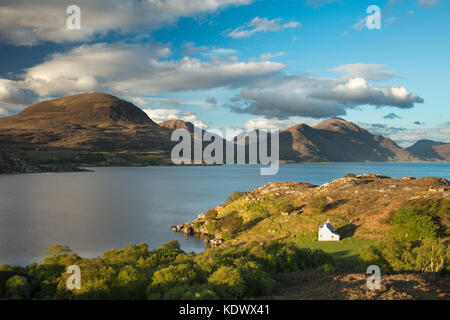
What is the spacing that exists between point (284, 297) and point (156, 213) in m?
68.3

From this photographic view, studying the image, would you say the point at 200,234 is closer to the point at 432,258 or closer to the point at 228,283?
the point at 228,283

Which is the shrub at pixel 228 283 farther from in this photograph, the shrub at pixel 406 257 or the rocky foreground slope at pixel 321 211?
the rocky foreground slope at pixel 321 211

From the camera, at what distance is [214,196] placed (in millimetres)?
121500

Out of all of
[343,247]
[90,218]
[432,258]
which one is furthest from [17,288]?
[90,218]

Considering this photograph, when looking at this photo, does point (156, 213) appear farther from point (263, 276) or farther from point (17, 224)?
point (263, 276)

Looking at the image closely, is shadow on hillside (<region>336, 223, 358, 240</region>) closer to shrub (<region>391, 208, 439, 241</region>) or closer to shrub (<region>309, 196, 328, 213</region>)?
shrub (<region>391, 208, 439, 241</region>)

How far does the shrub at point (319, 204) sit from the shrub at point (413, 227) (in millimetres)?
14372

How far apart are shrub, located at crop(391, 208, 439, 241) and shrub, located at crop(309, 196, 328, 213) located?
566 inches

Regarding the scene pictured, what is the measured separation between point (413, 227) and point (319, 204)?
18166 mm

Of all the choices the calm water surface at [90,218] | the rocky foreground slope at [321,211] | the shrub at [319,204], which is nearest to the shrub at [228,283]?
the rocky foreground slope at [321,211]

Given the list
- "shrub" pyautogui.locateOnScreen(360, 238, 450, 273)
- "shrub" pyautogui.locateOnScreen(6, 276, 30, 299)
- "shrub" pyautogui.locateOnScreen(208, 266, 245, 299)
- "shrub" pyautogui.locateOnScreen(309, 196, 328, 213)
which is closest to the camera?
"shrub" pyautogui.locateOnScreen(208, 266, 245, 299)

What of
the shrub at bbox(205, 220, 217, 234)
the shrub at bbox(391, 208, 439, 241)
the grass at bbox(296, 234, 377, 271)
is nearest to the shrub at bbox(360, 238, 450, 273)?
the grass at bbox(296, 234, 377, 271)

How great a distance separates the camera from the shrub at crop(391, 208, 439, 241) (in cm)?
4222

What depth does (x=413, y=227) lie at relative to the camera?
43250mm
